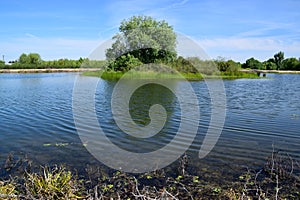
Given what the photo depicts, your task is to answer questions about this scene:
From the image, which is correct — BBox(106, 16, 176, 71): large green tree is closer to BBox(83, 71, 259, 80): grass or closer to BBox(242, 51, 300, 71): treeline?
BBox(83, 71, 259, 80): grass

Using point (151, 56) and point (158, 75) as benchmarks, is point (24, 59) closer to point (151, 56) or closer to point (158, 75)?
point (151, 56)

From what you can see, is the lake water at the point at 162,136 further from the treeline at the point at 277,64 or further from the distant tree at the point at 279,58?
the distant tree at the point at 279,58

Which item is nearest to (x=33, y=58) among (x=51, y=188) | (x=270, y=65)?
(x=270, y=65)

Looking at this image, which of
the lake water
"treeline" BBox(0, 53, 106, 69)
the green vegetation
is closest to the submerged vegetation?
the lake water

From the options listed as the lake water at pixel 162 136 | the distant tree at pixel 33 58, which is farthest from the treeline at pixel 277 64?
the lake water at pixel 162 136

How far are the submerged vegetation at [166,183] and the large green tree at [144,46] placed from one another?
42.8 meters

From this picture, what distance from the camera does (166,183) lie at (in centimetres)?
688

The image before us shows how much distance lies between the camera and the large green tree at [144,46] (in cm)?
5028

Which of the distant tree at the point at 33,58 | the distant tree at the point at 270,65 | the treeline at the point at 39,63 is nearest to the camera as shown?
the treeline at the point at 39,63

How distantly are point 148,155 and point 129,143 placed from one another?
4.84 ft

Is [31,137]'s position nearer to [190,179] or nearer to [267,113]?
[190,179]

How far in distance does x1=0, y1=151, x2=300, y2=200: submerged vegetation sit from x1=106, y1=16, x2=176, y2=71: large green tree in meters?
42.8

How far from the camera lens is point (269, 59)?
12156 cm

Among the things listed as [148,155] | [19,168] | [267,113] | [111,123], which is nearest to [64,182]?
[19,168]
